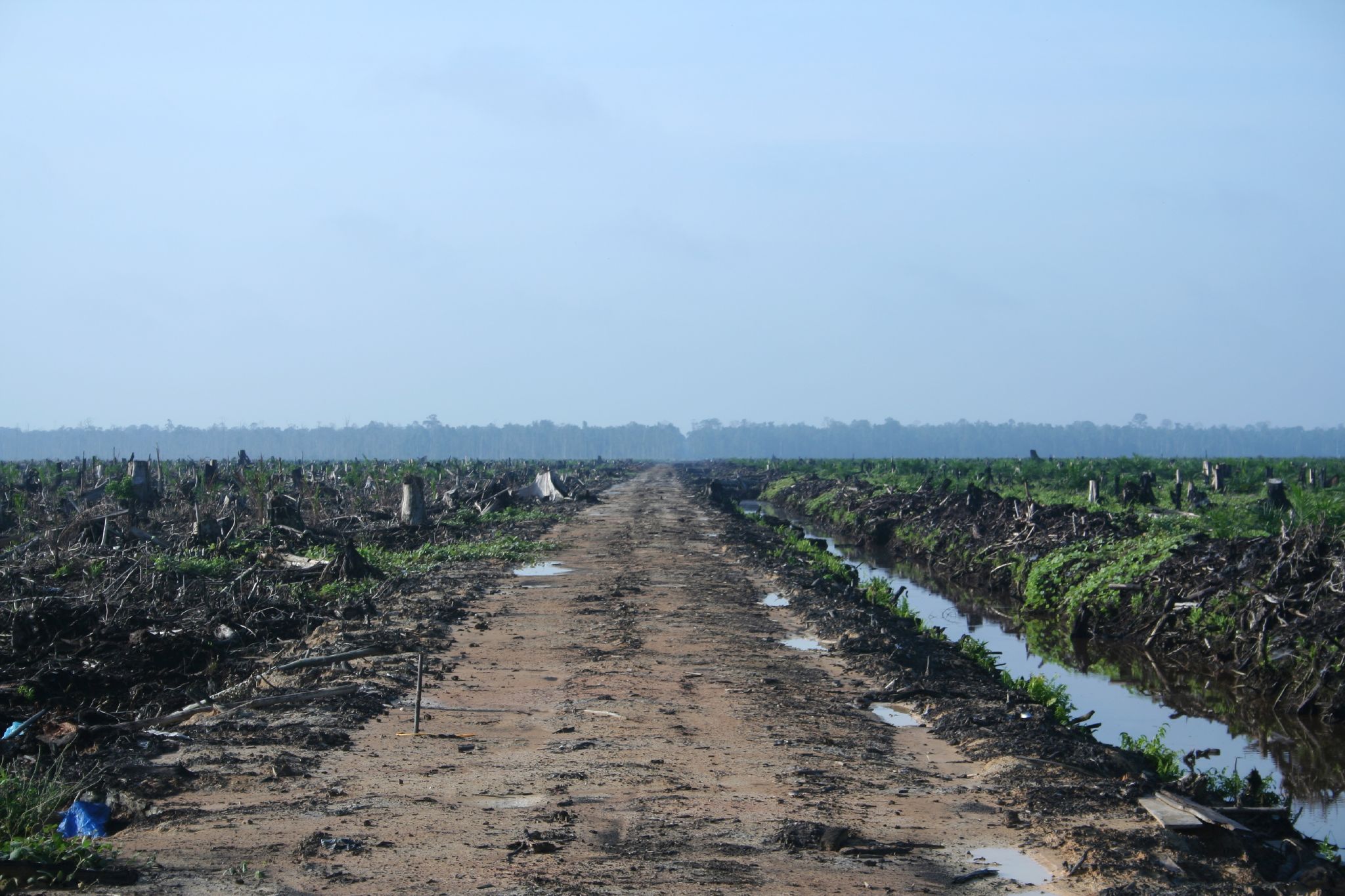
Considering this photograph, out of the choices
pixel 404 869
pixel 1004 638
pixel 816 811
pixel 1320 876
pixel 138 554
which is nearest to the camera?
pixel 404 869

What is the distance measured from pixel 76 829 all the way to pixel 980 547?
1916 centimetres

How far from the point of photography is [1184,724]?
35.9ft

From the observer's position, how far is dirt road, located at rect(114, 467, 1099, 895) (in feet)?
17.1

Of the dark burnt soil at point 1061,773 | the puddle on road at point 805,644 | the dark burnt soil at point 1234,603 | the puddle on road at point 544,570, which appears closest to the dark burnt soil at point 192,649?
the puddle on road at point 544,570

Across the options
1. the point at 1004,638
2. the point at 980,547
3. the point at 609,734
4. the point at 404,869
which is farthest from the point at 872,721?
the point at 980,547

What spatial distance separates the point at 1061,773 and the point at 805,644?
5.27 meters

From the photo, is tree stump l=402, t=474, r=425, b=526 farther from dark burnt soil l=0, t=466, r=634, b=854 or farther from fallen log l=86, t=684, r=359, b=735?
fallen log l=86, t=684, r=359, b=735

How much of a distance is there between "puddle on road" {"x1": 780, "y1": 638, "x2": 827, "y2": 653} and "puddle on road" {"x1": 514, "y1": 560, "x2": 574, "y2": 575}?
22.7 ft

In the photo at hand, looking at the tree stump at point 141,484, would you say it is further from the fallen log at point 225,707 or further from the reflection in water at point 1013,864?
the reflection in water at point 1013,864

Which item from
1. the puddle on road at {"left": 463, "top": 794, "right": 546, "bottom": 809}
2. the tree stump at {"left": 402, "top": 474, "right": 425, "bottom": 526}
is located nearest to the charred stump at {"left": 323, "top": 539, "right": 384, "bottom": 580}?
the tree stump at {"left": 402, "top": 474, "right": 425, "bottom": 526}

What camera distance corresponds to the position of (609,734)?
26.2 ft

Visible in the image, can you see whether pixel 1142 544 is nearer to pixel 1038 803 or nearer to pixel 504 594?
pixel 504 594

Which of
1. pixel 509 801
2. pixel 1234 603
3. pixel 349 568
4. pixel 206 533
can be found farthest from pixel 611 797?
pixel 206 533

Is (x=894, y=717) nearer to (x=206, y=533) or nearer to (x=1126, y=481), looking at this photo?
(x=206, y=533)
